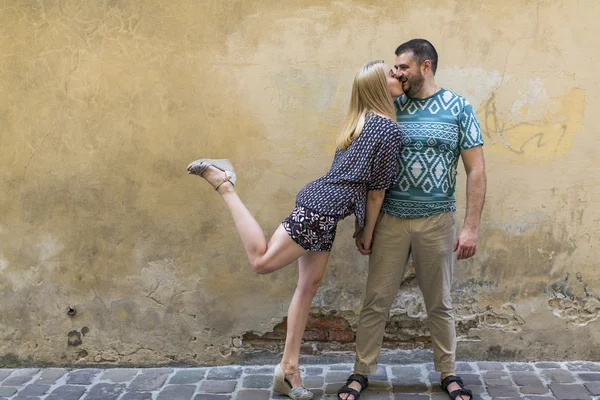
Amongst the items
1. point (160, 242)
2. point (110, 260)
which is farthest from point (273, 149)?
point (110, 260)

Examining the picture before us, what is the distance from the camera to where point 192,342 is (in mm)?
4840

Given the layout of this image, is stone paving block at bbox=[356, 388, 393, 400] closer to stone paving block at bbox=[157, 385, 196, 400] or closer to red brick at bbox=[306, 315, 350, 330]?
red brick at bbox=[306, 315, 350, 330]

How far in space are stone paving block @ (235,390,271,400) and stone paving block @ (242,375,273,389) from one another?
73 millimetres

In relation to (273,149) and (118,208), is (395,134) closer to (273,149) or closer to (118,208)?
(273,149)

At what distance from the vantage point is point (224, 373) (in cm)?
471

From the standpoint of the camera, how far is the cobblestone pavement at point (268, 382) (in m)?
4.31

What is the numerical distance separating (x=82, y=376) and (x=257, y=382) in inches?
44.1

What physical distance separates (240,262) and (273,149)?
0.76 meters

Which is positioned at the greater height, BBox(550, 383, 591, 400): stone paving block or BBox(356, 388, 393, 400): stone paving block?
BBox(356, 388, 393, 400): stone paving block

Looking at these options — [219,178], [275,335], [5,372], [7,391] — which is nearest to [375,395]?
[275,335]

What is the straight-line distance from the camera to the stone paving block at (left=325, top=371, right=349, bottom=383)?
180 inches

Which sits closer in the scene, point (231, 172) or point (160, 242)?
point (231, 172)

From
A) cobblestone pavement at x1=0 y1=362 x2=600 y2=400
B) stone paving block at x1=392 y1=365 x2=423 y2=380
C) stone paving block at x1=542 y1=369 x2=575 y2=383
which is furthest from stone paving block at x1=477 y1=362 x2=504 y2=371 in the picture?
stone paving block at x1=392 y1=365 x2=423 y2=380

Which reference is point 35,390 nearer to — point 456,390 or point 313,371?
point 313,371
